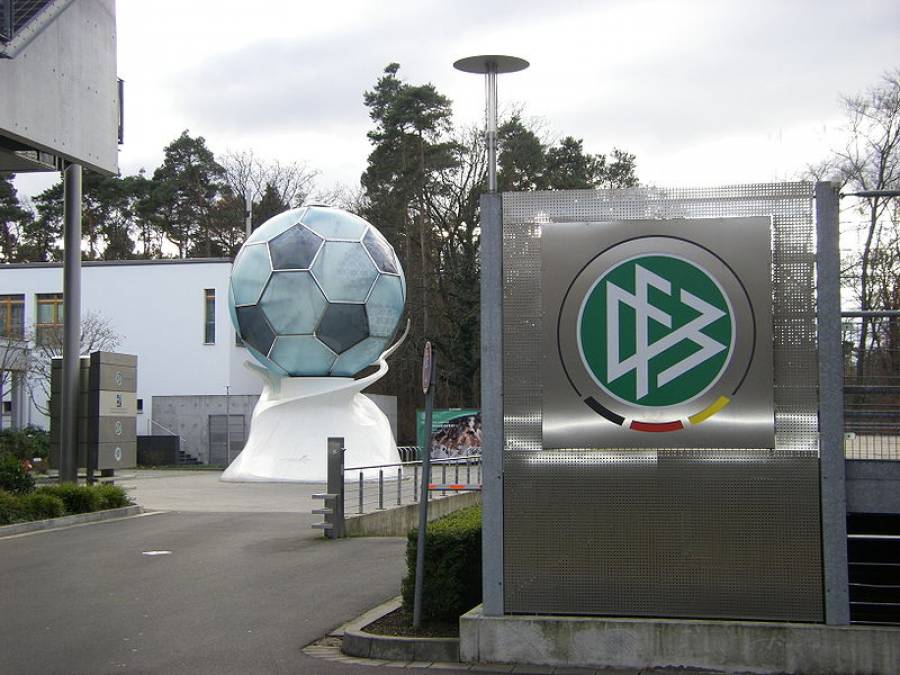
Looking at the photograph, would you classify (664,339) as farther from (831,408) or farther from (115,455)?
(115,455)

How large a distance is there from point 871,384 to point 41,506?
44.3 ft

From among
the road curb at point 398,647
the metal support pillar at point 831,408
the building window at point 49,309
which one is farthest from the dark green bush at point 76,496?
the building window at point 49,309

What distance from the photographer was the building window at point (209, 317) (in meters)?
47.0

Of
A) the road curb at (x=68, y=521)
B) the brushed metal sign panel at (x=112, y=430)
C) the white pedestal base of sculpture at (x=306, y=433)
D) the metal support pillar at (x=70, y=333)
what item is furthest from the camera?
the white pedestal base of sculpture at (x=306, y=433)

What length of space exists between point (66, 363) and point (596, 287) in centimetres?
1451

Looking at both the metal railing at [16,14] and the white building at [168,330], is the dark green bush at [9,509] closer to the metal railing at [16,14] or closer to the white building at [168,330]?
the metal railing at [16,14]

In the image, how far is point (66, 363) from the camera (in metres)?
20.4

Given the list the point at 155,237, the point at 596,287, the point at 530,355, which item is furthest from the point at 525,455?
the point at 155,237

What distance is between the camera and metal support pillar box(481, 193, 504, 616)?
317 inches

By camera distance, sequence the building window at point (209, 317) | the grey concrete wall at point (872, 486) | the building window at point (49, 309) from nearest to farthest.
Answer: the grey concrete wall at point (872, 486), the building window at point (209, 317), the building window at point (49, 309)

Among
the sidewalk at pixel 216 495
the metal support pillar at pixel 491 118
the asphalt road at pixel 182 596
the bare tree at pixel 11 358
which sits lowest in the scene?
the sidewalk at pixel 216 495

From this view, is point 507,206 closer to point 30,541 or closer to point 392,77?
point 30,541

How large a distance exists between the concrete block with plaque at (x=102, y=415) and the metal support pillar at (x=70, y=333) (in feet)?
0.94

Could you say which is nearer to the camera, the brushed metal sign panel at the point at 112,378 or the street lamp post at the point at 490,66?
the street lamp post at the point at 490,66
